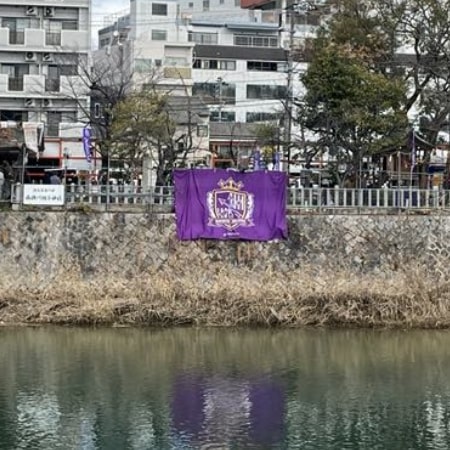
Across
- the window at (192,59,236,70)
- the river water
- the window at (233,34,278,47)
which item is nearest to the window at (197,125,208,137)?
the window at (192,59,236,70)

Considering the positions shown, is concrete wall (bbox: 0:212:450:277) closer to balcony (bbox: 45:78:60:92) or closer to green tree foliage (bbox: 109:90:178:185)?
green tree foliage (bbox: 109:90:178:185)

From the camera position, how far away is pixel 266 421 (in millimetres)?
14500

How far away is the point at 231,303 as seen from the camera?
21.9m

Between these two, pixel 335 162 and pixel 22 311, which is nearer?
pixel 22 311

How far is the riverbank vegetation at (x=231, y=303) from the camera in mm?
21703

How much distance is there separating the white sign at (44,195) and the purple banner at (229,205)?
10.3 ft

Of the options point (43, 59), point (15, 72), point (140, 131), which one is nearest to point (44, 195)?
point (140, 131)

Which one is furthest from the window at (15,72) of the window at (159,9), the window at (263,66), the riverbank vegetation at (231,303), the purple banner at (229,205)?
the riverbank vegetation at (231,303)

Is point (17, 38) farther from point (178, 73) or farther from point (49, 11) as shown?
point (178, 73)

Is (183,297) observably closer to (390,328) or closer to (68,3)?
(390,328)

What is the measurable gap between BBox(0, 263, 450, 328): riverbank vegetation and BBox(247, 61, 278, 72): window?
3166cm

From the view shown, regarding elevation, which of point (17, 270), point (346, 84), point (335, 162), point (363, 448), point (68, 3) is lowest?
point (363, 448)

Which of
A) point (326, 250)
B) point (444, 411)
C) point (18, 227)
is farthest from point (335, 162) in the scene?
point (444, 411)

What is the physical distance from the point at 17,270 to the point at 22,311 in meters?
1.76
